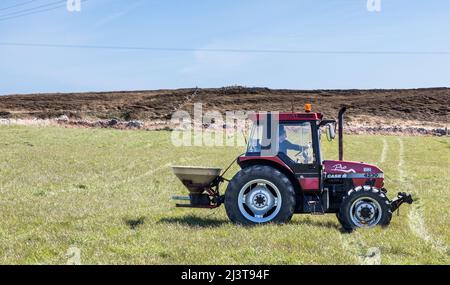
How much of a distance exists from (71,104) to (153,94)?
1129cm

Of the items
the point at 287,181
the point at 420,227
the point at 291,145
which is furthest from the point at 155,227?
the point at 420,227

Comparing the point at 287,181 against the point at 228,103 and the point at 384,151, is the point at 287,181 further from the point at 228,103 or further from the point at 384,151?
the point at 228,103

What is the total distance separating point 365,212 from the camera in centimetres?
1055

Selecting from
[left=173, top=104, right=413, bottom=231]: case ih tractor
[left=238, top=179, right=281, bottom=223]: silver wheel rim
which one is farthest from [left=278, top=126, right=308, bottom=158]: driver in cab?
[left=238, top=179, right=281, bottom=223]: silver wheel rim

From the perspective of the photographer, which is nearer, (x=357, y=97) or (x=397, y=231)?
(x=397, y=231)

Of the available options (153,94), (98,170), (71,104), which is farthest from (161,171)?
(153,94)

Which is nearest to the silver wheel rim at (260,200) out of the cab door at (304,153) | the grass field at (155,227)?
the grass field at (155,227)

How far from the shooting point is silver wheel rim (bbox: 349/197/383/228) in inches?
414

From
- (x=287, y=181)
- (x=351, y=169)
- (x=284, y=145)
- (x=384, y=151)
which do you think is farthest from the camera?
(x=384, y=151)

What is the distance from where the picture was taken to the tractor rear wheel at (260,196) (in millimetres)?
10469

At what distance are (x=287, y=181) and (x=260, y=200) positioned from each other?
2.22 feet

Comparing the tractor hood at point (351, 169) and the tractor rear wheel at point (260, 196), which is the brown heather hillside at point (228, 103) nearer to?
the tractor hood at point (351, 169)

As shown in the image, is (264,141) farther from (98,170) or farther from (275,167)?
(98,170)

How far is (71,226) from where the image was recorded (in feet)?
35.9
